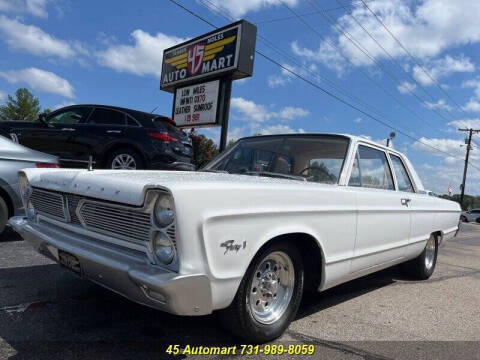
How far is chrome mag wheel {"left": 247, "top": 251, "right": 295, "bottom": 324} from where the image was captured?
2.84 m

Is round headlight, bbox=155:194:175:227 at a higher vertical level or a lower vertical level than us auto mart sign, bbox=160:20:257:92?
lower

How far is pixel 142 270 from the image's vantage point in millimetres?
2289

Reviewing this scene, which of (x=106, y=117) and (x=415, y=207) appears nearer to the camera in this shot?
(x=415, y=207)

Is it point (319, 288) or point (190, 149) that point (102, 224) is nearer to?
point (319, 288)

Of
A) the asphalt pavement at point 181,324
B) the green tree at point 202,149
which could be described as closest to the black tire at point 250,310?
the asphalt pavement at point 181,324

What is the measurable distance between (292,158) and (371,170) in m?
0.91

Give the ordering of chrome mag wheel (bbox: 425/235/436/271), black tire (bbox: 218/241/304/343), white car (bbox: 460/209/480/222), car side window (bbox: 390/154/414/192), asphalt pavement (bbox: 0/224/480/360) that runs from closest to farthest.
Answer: black tire (bbox: 218/241/304/343), asphalt pavement (bbox: 0/224/480/360), car side window (bbox: 390/154/414/192), chrome mag wheel (bbox: 425/235/436/271), white car (bbox: 460/209/480/222)

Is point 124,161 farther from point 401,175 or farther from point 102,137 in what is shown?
point 401,175

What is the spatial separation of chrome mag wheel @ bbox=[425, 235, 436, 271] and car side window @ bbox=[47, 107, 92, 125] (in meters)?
6.53

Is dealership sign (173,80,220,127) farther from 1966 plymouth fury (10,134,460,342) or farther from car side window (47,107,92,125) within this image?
1966 plymouth fury (10,134,460,342)

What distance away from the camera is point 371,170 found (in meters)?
4.36

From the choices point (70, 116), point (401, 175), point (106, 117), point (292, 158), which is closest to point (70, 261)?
point (292, 158)

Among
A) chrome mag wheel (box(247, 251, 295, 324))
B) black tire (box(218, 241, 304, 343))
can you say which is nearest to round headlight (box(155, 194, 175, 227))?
black tire (box(218, 241, 304, 343))

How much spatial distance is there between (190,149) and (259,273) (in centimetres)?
626
